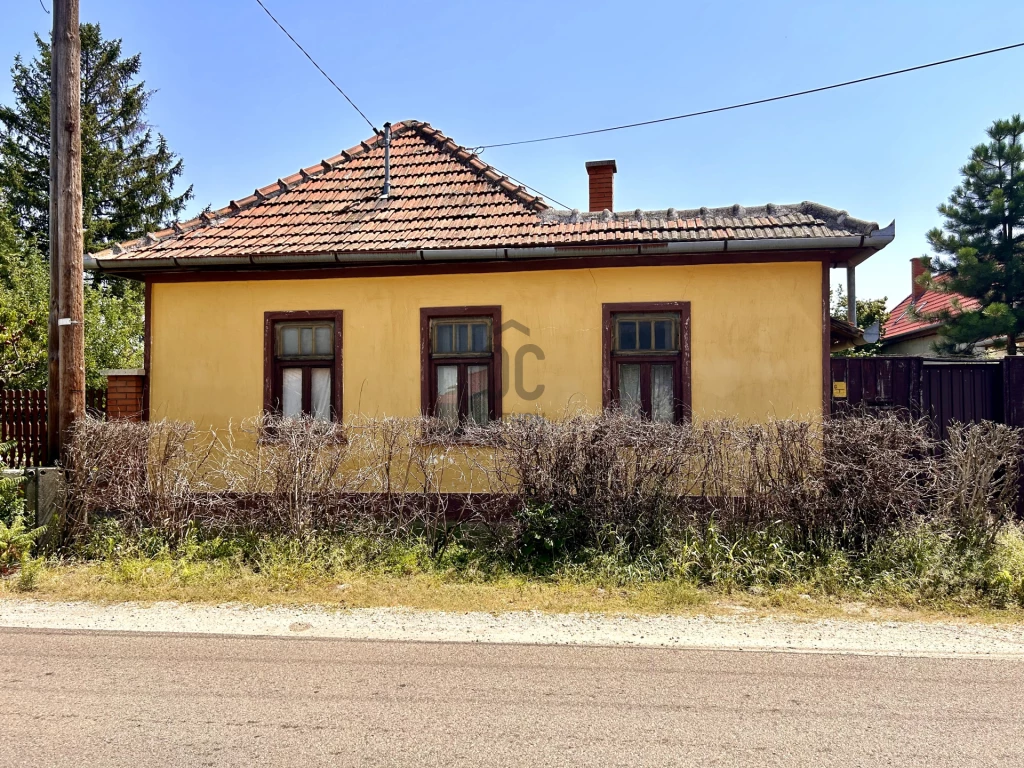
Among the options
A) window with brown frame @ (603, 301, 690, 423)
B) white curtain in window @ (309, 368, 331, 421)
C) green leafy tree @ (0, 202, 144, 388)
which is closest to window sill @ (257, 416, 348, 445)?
white curtain in window @ (309, 368, 331, 421)

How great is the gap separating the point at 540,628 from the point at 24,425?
803 cm

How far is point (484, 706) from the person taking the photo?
3.99 m

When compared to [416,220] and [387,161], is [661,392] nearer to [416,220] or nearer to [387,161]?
[416,220]

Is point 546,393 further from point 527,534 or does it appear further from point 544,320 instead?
point 527,534

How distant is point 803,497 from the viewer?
6.87 m

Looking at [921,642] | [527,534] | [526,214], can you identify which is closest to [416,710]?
[527,534]

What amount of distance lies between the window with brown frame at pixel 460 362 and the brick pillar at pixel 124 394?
3.75 metres

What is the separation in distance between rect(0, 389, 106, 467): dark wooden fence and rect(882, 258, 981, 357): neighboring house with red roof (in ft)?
54.5

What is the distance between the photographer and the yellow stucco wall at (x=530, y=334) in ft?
27.9

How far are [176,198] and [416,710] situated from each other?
29676mm

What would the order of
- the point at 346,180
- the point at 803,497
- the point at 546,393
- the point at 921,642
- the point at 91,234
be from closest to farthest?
1. the point at 921,642
2. the point at 803,497
3. the point at 546,393
4. the point at 346,180
5. the point at 91,234

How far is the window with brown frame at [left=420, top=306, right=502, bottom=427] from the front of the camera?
8.98 m

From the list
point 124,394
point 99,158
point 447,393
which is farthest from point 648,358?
point 99,158

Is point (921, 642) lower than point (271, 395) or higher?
lower
